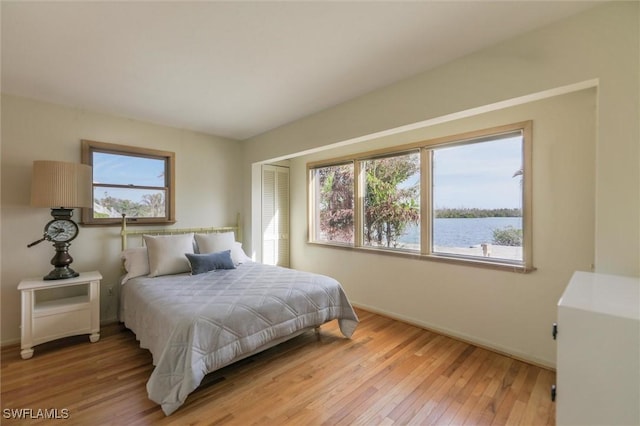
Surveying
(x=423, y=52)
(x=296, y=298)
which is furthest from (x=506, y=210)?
(x=296, y=298)

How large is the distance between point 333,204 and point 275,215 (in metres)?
1.05

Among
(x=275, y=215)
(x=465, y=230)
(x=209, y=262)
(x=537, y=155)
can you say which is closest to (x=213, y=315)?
(x=209, y=262)

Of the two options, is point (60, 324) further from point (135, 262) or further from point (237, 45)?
point (237, 45)

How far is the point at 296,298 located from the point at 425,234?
5.39ft

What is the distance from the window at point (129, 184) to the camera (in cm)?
316

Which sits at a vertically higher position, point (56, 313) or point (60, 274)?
point (60, 274)

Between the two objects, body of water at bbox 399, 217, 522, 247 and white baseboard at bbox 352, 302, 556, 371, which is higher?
body of water at bbox 399, 217, 522, 247

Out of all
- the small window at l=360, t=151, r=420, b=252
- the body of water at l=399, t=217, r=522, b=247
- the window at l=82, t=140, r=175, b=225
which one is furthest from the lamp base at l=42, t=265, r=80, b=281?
the body of water at l=399, t=217, r=522, b=247

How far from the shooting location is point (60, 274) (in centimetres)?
265

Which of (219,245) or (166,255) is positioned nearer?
(166,255)

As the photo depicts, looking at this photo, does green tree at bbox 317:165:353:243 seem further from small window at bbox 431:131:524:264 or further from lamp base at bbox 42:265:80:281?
lamp base at bbox 42:265:80:281

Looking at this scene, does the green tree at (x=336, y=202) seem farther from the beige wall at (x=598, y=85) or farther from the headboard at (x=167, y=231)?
the beige wall at (x=598, y=85)

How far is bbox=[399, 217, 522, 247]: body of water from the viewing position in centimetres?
263

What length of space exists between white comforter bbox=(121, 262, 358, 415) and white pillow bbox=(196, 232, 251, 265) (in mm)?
428
